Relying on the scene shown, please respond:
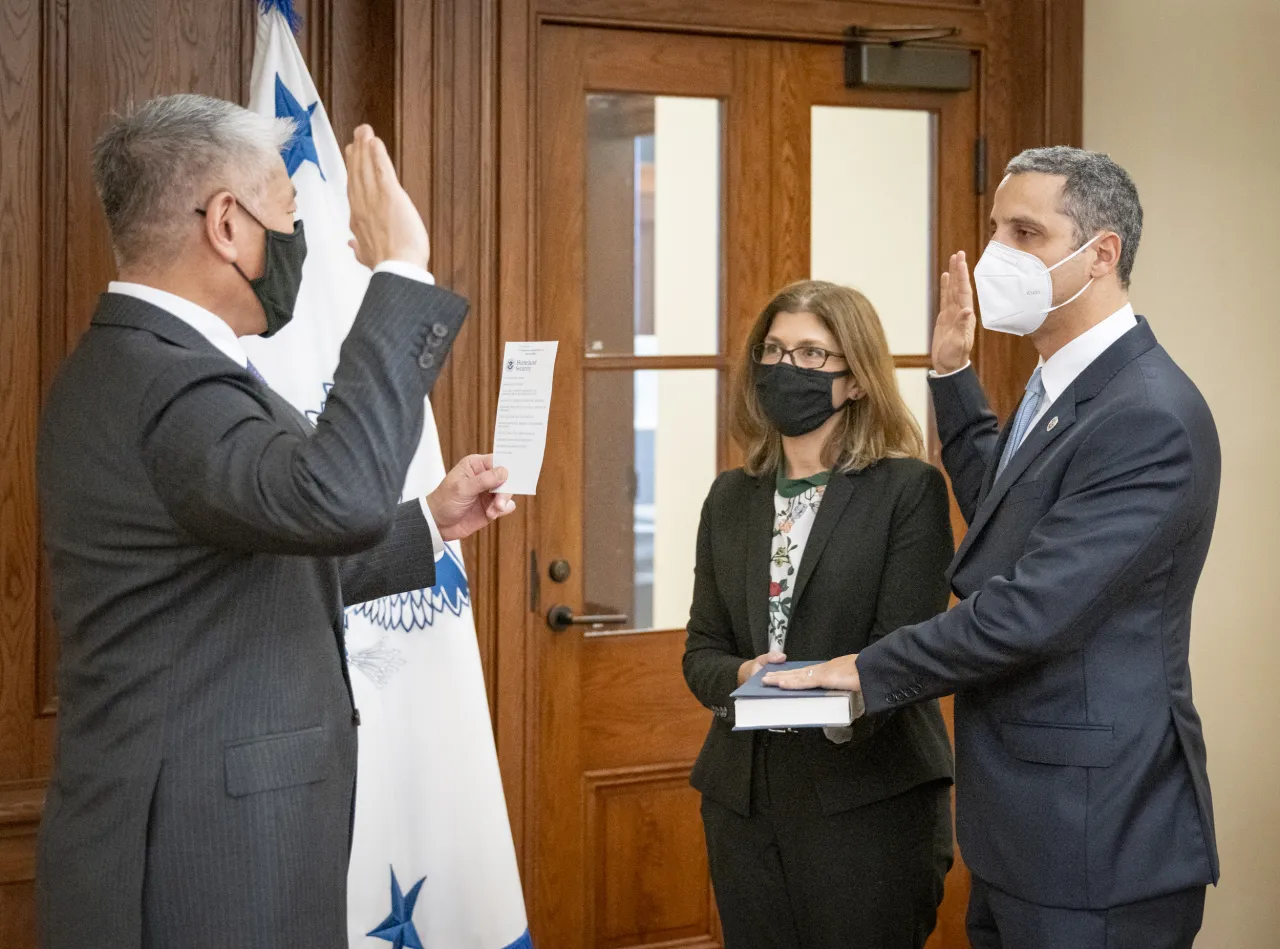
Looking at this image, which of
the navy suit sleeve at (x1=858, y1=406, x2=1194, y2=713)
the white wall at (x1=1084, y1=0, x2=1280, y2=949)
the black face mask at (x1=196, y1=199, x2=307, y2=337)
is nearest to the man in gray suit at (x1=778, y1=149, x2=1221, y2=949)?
the navy suit sleeve at (x1=858, y1=406, x2=1194, y2=713)

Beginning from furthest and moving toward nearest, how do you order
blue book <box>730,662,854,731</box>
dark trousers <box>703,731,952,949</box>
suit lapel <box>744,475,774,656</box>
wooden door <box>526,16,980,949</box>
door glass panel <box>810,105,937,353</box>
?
1. door glass panel <box>810,105,937,353</box>
2. wooden door <box>526,16,980,949</box>
3. suit lapel <box>744,475,774,656</box>
4. dark trousers <box>703,731,952,949</box>
5. blue book <box>730,662,854,731</box>

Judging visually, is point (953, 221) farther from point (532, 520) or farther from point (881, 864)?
point (881, 864)

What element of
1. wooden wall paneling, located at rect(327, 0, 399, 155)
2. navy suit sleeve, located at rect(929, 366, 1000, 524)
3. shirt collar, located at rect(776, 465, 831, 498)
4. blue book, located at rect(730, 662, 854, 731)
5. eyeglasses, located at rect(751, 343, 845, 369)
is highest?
wooden wall paneling, located at rect(327, 0, 399, 155)

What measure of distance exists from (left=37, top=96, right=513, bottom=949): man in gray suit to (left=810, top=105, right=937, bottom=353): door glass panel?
2.04 meters

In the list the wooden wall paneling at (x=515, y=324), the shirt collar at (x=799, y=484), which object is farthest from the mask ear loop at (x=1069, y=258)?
the wooden wall paneling at (x=515, y=324)

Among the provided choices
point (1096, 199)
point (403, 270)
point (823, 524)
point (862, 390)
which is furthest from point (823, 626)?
point (403, 270)

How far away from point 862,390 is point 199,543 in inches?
46.9

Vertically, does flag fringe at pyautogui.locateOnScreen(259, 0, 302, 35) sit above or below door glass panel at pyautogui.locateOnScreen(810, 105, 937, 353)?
above

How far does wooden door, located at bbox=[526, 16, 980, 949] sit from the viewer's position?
123 inches

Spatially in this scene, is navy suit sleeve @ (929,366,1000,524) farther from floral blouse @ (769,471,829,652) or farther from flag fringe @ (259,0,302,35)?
flag fringe @ (259,0,302,35)

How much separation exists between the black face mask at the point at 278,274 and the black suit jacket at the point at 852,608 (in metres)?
0.94

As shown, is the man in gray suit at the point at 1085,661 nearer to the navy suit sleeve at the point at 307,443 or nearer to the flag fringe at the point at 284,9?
the navy suit sleeve at the point at 307,443

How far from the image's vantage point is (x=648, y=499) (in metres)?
3.26

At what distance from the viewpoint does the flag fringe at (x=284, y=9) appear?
2684mm
